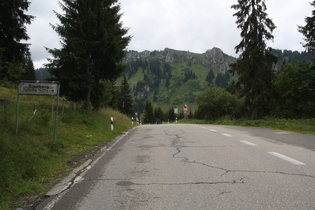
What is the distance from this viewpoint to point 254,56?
2322 cm

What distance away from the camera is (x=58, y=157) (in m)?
7.27

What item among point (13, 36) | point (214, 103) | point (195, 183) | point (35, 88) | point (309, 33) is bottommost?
point (195, 183)

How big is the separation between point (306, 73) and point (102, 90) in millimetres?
22363

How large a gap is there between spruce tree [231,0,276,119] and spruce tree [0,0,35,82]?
18.2 m

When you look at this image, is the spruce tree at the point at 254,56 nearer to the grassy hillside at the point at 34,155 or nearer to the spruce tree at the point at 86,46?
the spruce tree at the point at 86,46

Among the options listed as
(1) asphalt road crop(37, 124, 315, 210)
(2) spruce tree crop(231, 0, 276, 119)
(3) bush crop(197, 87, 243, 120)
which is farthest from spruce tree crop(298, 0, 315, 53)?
(1) asphalt road crop(37, 124, 315, 210)

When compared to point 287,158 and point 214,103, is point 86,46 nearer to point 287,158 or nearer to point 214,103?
point 287,158

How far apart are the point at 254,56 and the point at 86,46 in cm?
1529

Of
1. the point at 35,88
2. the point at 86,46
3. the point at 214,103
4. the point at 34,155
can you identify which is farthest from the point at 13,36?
the point at 214,103

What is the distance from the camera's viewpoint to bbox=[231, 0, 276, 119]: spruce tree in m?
23.2

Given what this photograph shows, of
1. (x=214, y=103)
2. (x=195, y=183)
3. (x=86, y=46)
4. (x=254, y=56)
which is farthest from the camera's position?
(x=214, y=103)

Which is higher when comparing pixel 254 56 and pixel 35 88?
pixel 254 56

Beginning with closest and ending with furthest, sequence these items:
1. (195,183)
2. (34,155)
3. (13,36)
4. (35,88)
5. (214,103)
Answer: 1. (195,183)
2. (34,155)
3. (35,88)
4. (13,36)
5. (214,103)

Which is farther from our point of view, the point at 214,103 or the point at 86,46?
the point at 214,103
